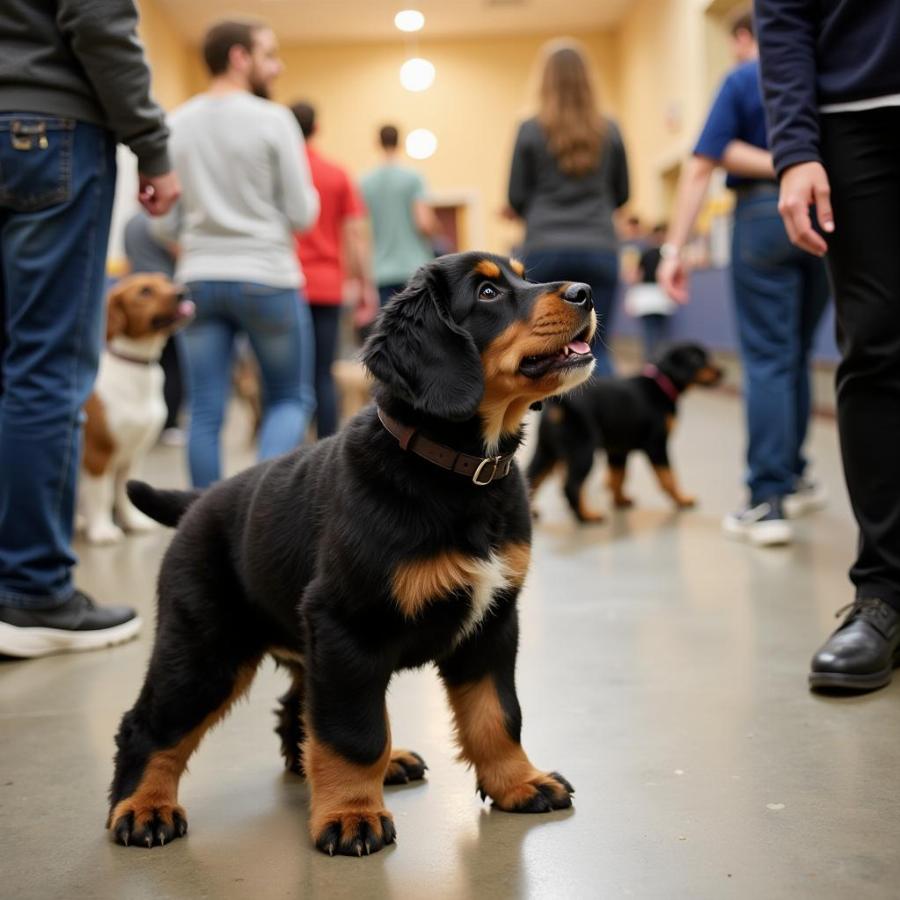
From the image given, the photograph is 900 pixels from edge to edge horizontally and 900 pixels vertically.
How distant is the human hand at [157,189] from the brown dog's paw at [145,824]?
1.82 m

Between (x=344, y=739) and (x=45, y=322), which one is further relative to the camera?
(x=45, y=322)

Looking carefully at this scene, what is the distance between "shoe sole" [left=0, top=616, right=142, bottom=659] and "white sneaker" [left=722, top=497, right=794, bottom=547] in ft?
7.86

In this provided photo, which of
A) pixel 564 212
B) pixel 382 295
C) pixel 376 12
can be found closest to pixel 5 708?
pixel 564 212

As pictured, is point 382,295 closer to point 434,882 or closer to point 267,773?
point 267,773

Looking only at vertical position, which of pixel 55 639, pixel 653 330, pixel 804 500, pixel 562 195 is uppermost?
pixel 562 195

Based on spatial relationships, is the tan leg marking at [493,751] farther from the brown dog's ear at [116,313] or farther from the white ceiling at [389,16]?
the white ceiling at [389,16]

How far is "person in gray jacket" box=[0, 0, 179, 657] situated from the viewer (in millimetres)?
3088

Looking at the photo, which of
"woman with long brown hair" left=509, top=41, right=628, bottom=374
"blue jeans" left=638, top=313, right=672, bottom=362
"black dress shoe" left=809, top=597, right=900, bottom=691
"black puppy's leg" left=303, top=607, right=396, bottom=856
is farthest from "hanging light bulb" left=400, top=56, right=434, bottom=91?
"black puppy's leg" left=303, top=607, right=396, bottom=856

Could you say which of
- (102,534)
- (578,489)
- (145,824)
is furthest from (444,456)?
(102,534)

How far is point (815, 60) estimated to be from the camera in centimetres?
291

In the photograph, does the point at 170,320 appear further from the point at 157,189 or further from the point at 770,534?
the point at 770,534

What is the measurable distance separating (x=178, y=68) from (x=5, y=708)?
20.4 m

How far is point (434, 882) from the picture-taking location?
188cm

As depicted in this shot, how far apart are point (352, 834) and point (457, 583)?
0.45 m
